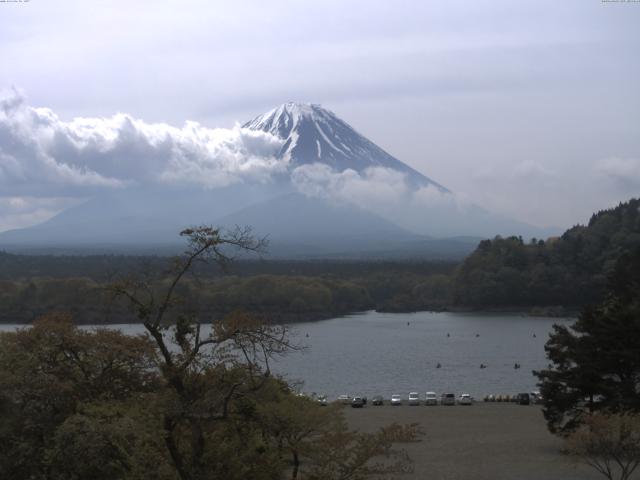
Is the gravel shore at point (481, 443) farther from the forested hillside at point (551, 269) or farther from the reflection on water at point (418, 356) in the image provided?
the forested hillside at point (551, 269)

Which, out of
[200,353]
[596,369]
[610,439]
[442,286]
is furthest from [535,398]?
[442,286]

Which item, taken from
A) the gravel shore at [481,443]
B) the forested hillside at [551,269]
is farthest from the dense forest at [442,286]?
the gravel shore at [481,443]

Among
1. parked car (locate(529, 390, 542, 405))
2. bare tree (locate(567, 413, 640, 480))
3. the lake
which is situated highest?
bare tree (locate(567, 413, 640, 480))

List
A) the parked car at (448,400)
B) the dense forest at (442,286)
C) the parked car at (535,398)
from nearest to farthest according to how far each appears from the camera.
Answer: the parked car at (535,398) → the parked car at (448,400) → the dense forest at (442,286)

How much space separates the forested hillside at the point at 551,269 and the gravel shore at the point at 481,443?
117 feet

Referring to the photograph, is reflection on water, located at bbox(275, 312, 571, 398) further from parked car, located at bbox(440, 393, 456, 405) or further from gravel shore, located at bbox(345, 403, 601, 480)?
gravel shore, located at bbox(345, 403, 601, 480)

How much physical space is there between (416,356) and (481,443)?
55.7ft

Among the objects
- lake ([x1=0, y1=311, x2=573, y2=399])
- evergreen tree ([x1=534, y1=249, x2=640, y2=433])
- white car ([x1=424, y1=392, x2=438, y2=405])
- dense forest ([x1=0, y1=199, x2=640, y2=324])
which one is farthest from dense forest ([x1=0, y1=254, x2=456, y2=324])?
evergreen tree ([x1=534, y1=249, x2=640, y2=433])

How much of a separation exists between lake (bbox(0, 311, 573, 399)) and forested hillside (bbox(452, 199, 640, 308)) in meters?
5.53

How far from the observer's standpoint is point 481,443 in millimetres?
15148

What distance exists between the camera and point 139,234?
16612 centimetres

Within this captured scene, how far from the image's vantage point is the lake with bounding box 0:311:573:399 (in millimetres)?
25156

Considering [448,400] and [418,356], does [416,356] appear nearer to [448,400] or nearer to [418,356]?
[418,356]

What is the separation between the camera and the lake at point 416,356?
25.2 meters
